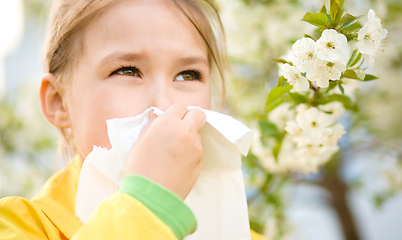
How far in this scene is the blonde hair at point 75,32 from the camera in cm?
89

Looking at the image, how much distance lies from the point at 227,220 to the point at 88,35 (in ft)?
1.95

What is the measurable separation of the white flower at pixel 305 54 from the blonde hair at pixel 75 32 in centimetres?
35

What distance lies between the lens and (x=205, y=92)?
931 millimetres

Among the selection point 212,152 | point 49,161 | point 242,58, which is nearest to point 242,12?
point 242,58

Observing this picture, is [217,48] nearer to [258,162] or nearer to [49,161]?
[258,162]

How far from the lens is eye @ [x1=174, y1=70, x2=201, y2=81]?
89 centimetres

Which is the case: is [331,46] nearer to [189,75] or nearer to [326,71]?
[326,71]

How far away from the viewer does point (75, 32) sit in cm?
91

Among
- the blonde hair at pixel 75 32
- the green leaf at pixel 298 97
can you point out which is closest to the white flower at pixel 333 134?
the green leaf at pixel 298 97

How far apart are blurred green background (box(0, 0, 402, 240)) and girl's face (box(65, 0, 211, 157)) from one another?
1.59 feet

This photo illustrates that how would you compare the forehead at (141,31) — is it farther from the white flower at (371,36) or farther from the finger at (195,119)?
the white flower at (371,36)

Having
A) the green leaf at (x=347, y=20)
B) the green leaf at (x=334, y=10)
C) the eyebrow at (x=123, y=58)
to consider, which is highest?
the green leaf at (x=334, y=10)

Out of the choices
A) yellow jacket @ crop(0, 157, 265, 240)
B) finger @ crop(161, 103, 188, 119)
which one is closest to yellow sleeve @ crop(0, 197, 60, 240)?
yellow jacket @ crop(0, 157, 265, 240)

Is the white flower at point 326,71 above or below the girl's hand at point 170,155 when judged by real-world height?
above
